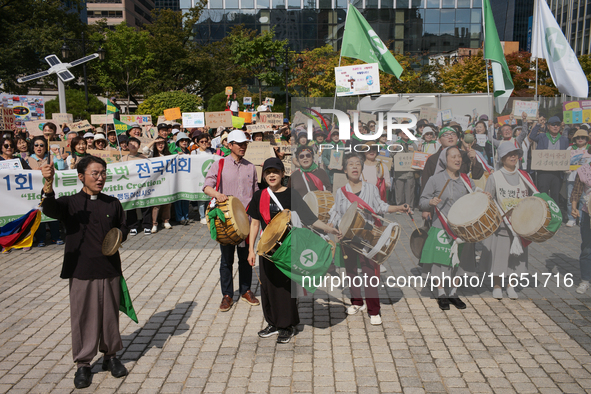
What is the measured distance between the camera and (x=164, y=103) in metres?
34.4

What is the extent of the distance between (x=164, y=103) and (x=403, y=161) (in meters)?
31.6

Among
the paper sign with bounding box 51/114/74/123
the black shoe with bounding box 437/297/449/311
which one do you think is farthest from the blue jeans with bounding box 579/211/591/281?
the paper sign with bounding box 51/114/74/123

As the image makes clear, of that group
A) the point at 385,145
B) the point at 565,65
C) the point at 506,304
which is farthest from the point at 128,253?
the point at 565,65

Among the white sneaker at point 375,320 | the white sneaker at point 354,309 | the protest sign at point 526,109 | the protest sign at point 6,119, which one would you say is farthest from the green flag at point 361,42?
the protest sign at point 6,119

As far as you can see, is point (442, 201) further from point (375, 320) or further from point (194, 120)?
point (194, 120)

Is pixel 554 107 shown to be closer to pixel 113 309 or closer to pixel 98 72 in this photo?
pixel 113 309

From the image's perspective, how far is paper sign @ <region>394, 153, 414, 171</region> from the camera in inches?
205

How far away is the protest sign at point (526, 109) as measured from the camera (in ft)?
17.7

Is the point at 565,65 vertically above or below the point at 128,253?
above

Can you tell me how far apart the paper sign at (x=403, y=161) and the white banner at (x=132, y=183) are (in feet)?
20.2

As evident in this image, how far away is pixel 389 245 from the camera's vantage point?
5.28 meters

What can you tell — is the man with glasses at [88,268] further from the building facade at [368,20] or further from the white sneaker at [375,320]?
the building facade at [368,20]

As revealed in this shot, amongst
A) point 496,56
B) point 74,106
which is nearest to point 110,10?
point 74,106

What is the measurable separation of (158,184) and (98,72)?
124 ft
